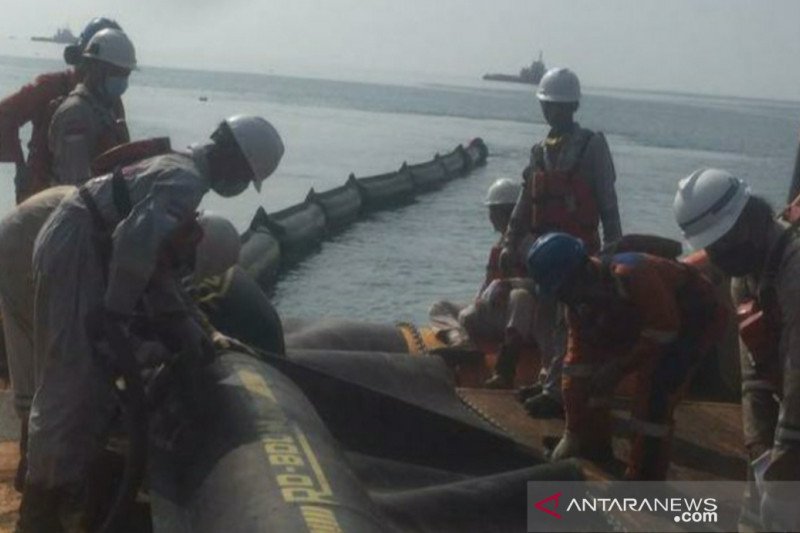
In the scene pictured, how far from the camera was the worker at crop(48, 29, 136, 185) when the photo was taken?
24.2ft

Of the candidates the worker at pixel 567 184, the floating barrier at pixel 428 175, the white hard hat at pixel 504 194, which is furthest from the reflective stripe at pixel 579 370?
the floating barrier at pixel 428 175

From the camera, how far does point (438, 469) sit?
6.05 m

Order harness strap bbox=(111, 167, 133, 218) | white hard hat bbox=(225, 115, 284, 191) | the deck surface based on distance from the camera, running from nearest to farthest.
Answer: harness strap bbox=(111, 167, 133, 218), white hard hat bbox=(225, 115, 284, 191), the deck surface

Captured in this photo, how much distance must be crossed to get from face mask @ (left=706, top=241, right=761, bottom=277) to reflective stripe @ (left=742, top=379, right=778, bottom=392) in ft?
1.58

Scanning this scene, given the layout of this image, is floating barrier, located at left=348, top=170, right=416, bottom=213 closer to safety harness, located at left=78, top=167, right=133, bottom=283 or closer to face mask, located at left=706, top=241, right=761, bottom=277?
safety harness, located at left=78, top=167, right=133, bottom=283

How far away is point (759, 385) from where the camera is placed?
5160 millimetres

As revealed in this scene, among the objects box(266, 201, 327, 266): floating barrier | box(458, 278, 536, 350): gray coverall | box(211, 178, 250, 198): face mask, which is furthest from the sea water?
box(211, 178, 250, 198): face mask

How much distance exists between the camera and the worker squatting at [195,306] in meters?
4.85

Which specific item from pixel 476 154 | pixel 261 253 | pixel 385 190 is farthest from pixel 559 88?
pixel 476 154

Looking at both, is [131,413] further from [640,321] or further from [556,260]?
[640,321]

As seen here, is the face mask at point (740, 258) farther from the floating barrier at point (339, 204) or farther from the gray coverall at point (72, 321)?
the floating barrier at point (339, 204)

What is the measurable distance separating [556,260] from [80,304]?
1.99m

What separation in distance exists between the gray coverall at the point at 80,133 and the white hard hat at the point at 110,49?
195 mm

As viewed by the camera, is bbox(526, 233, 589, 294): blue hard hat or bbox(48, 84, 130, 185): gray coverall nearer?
bbox(526, 233, 589, 294): blue hard hat
